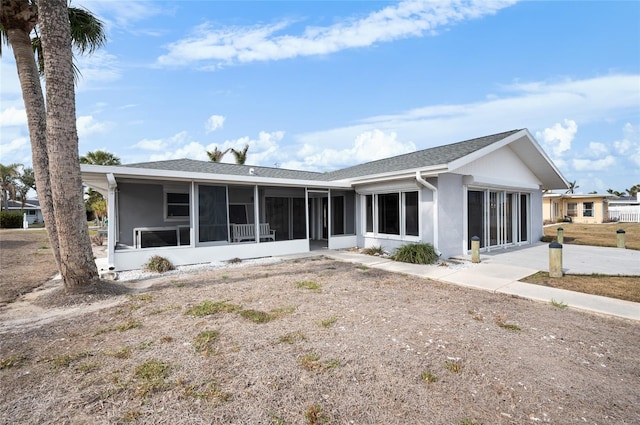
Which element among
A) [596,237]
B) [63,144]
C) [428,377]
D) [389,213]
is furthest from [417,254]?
[596,237]

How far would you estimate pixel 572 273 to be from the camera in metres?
7.74

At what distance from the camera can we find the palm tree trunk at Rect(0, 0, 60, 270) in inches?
267

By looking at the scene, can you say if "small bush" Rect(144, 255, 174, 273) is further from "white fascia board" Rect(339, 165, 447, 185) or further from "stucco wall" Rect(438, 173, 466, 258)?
"stucco wall" Rect(438, 173, 466, 258)

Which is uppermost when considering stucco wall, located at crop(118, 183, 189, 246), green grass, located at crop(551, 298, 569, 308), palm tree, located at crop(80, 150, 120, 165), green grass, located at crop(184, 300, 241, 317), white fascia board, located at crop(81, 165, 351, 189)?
palm tree, located at crop(80, 150, 120, 165)

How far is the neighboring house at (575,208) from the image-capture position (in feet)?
92.4

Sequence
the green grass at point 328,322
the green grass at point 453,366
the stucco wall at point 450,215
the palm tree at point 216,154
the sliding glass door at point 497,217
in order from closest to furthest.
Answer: the green grass at point 453,366 → the green grass at point 328,322 → the stucco wall at point 450,215 → the sliding glass door at point 497,217 → the palm tree at point 216,154

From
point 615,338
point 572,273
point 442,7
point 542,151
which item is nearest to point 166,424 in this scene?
point 615,338

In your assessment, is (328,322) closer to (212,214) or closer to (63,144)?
(63,144)

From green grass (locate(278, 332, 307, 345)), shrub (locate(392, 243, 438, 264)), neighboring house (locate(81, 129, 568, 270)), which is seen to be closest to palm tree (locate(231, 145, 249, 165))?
neighboring house (locate(81, 129, 568, 270))

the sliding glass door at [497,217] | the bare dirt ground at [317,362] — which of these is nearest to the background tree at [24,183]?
the bare dirt ground at [317,362]

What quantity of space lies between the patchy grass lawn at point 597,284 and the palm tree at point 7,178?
55400 mm

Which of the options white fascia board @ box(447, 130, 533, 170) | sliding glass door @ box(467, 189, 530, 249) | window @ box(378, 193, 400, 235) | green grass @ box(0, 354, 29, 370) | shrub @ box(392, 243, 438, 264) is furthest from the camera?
window @ box(378, 193, 400, 235)

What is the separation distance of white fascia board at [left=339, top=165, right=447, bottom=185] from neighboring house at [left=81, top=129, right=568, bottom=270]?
0.12 feet

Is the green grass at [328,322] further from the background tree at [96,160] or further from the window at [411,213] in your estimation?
the background tree at [96,160]
